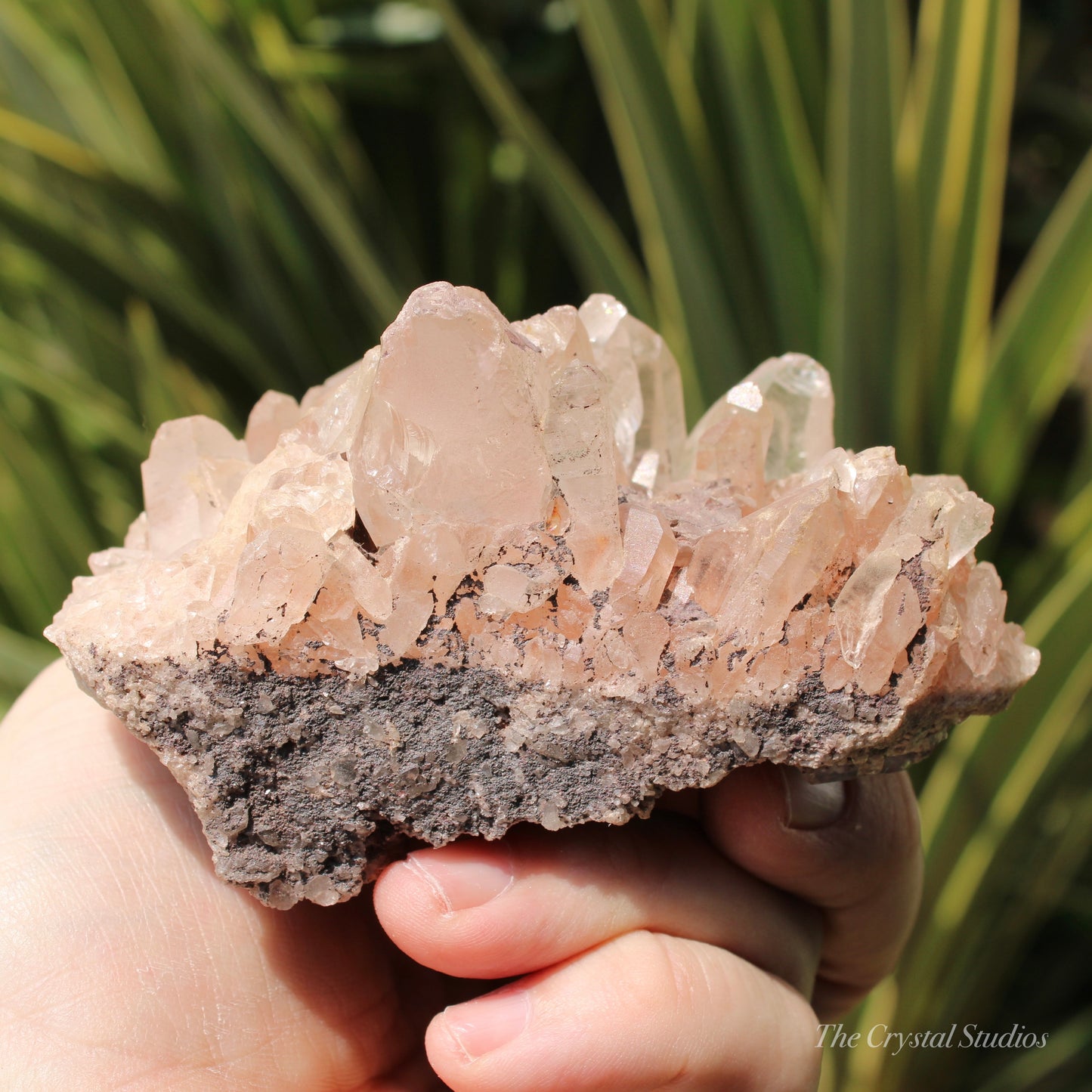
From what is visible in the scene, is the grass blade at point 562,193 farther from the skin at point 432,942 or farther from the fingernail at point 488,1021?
the fingernail at point 488,1021

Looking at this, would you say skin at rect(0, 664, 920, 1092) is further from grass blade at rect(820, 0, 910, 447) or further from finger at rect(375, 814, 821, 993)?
grass blade at rect(820, 0, 910, 447)

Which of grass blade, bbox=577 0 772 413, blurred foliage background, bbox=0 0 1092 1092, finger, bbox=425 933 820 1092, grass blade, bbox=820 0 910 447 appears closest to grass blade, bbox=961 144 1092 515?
blurred foliage background, bbox=0 0 1092 1092

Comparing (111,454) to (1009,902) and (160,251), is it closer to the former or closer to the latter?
(160,251)

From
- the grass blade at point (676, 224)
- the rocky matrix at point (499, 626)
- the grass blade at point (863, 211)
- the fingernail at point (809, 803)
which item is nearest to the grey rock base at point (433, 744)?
the rocky matrix at point (499, 626)

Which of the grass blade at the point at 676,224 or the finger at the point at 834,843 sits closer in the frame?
the finger at the point at 834,843

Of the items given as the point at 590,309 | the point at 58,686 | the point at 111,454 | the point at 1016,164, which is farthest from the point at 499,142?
the point at 58,686

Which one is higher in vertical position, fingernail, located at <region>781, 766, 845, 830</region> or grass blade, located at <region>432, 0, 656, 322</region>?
grass blade, located at <region>432, 0, 656, 322</region>
